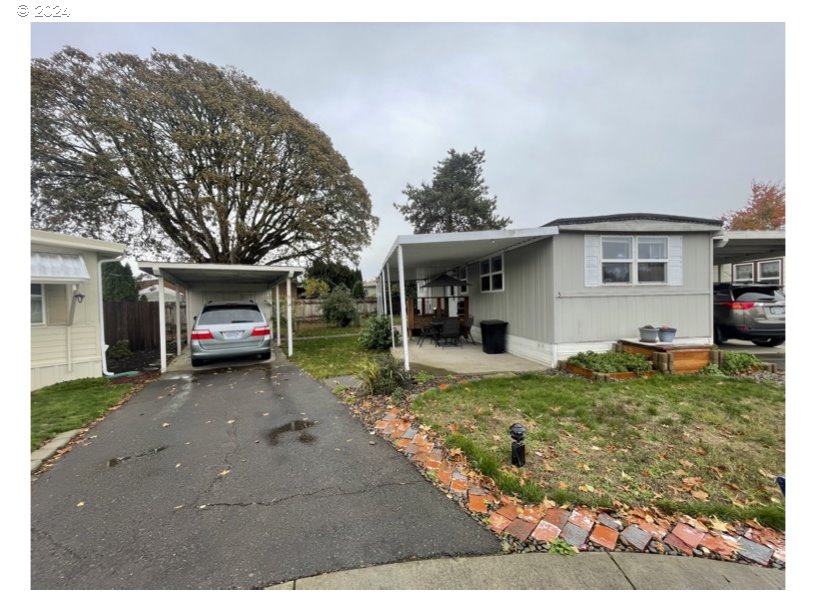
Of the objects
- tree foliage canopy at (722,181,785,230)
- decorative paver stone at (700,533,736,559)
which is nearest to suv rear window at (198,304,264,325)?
decorative paver stone at (700,533,736,559)

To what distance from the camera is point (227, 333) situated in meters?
7.67

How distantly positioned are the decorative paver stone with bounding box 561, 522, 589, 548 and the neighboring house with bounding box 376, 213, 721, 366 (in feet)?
15.7

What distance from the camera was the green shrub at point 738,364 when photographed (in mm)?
5816

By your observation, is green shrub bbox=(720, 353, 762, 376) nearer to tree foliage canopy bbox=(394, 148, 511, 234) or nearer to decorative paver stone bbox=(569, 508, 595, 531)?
decorative paver stone bbox=(569, 508, 595, 531)

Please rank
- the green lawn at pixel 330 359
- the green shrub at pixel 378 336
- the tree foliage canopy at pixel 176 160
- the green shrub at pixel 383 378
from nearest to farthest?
the green shrub at pixel 383 378 → the green lawn at pixel 330 359 → the green shrub at pixel 378 336 → the tree foliage canopy at pixel 176 160

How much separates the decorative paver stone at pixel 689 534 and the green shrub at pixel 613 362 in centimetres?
391

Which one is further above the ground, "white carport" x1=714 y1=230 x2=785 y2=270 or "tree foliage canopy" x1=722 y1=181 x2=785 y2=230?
"tree foliage canopy" x1=722 y1=181 x2=785 y2=230

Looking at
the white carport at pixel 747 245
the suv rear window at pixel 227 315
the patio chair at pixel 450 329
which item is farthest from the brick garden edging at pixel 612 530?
the white carport at pixel 747 245

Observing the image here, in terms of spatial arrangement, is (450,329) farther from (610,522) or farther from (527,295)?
(610,522)

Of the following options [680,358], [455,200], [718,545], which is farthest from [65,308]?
[455,200]

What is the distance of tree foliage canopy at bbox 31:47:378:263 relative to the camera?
40.0 feet

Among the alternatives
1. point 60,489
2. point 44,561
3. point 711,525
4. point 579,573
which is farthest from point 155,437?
point 711,525

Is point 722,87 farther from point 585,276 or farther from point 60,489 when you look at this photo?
point 60,489

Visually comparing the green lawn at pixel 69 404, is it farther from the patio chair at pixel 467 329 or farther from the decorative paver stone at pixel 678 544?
the patio chair at pixel 467 329
